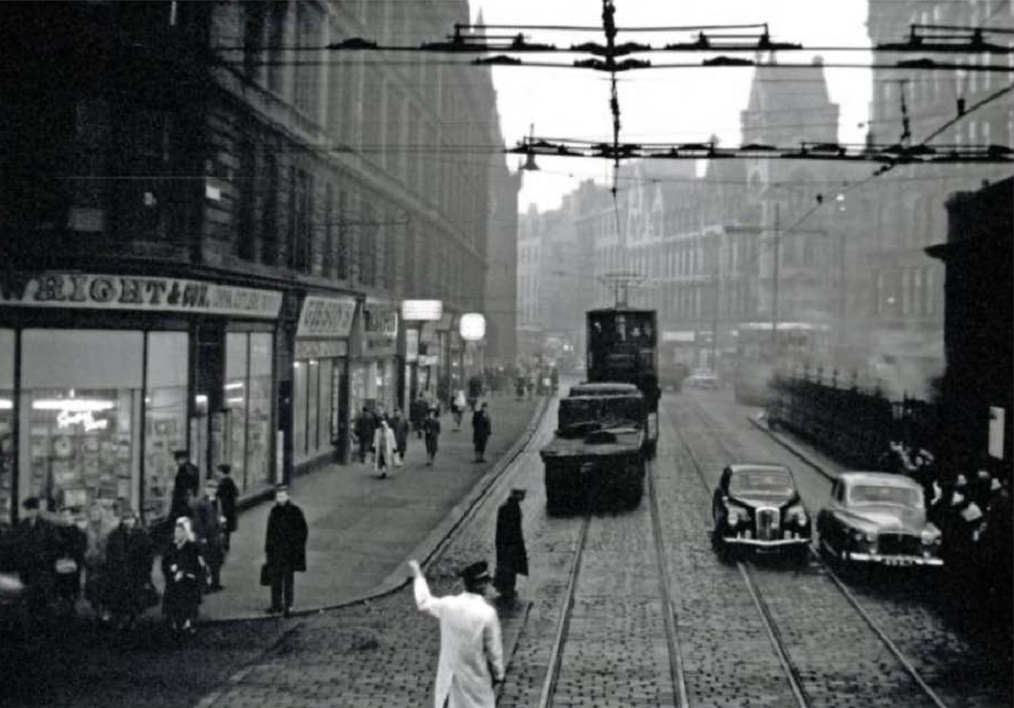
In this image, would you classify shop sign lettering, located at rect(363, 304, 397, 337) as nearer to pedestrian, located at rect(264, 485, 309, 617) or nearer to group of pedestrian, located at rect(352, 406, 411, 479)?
group of pedestrian, located at rect(352, 406, 411, 479)

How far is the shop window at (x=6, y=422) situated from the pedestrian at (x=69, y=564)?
197 cm

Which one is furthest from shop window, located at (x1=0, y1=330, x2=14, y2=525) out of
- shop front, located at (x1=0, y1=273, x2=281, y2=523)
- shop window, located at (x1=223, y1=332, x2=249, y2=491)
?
shop window, located at (x1=223, y1=332, x2=249, y2=491)

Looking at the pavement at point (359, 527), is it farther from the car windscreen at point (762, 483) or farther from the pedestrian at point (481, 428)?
the car windscreen at point (762, 483)

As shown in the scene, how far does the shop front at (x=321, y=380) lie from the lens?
90.5 ft

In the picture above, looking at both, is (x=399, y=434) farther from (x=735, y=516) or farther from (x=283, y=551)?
(x=283, y=551)

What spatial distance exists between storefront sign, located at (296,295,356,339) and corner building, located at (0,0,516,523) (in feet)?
0.31

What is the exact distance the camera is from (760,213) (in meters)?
92.7

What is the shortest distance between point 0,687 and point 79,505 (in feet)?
23.3

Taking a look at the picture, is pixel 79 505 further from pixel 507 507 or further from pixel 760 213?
pixel 760 213

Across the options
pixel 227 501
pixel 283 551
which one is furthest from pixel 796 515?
pixel 227 501

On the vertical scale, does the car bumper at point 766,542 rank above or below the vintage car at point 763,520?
below

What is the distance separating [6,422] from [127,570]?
185 inches

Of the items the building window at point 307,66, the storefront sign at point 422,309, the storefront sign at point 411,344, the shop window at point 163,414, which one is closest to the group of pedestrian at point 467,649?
the shop window at point 163,414

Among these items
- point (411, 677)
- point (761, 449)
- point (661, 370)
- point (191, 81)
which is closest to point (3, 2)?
point (191, 81)
